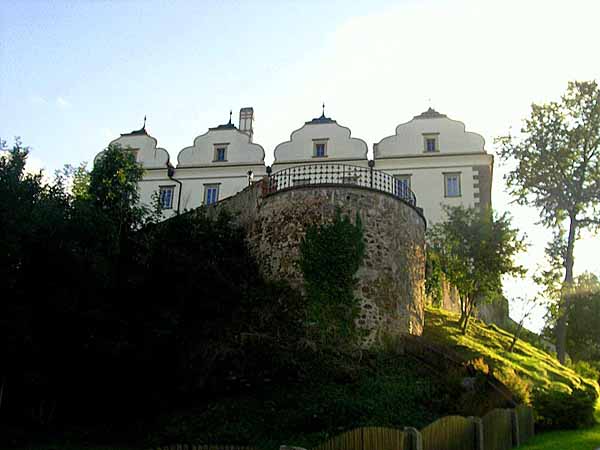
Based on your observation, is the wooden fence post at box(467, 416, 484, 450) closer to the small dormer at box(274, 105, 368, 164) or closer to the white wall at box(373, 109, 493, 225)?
the white wall at box(373, 109, 493, 225)

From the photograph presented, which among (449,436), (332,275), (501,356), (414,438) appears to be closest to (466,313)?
(501,356)

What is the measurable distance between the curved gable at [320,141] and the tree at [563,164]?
8279 millimetres

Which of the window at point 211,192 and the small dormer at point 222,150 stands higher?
the small dormer at point 222,150

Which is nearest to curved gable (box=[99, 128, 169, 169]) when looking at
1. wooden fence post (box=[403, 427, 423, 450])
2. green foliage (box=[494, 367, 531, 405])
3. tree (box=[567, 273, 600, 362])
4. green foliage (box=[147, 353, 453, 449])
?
green foliage (box=[147, 353, 453, 449])

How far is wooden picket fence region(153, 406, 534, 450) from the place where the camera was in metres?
8.88

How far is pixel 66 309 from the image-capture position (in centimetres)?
1593

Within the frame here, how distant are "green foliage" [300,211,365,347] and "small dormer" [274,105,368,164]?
14455mm

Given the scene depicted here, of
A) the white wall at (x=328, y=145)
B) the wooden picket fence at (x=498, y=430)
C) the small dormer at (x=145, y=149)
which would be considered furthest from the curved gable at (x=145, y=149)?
the wooden picket fence at (x=498, y=430)

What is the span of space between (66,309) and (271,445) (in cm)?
691

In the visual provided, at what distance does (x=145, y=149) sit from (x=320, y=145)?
33.9ft

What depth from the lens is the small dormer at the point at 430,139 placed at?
108ft

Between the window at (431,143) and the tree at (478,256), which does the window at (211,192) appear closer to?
the window at (431,143)

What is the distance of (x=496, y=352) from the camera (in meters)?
21.2

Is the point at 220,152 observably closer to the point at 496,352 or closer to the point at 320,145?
the point at 320,145
